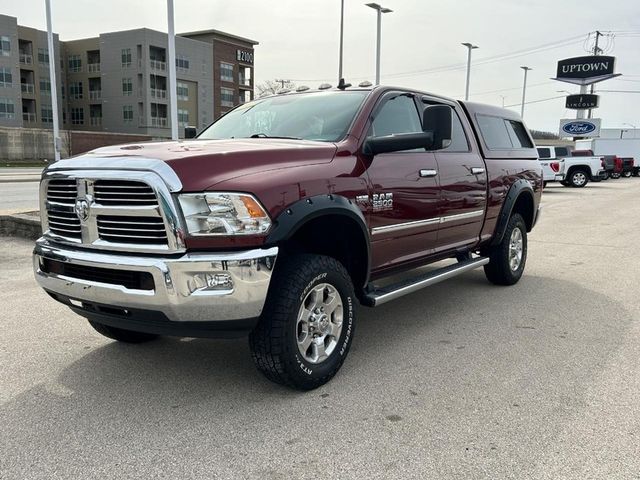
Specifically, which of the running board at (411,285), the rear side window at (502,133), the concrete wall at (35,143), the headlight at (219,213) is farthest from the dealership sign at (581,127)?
the headlight at (219,213)

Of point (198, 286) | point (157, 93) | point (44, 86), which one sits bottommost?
point (198, 286)

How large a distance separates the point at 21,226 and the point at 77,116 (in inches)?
2938

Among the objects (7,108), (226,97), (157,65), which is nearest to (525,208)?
(7,108)

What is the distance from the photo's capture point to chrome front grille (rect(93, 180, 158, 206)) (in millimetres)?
3123

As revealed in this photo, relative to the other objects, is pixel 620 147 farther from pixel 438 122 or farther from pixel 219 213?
pixel 219 213

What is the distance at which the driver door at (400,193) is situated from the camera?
4.16 meters

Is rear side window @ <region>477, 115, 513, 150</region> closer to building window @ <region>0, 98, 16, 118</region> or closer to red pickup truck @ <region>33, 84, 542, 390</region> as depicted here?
red pickup truck @ <region>33, 84, 542, 390</region>

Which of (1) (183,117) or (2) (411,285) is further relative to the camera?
(1) (183,117)

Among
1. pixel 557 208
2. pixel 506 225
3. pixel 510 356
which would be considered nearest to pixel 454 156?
pixel 506 225

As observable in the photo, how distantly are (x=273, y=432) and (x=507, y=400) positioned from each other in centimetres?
146

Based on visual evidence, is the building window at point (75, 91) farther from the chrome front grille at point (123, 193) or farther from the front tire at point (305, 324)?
the front tire at point (305, 324)

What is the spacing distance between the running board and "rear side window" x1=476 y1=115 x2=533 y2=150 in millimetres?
1344

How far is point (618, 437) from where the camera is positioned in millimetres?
3076

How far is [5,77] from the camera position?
205 ft
